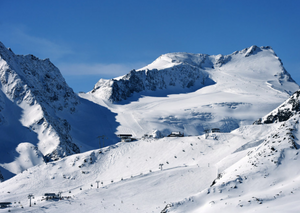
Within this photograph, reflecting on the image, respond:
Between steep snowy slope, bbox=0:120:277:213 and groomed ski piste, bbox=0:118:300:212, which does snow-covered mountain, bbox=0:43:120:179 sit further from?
groomed ski piste, bbox=0:118:300:212

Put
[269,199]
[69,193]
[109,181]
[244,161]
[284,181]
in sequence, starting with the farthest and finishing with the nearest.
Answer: [109,181]
[69,193]
[244,161]
[284,181]
[269,199]

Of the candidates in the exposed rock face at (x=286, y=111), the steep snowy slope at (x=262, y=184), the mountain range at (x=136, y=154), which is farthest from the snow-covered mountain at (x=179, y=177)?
the exposed rock face at (x=286, y=111)

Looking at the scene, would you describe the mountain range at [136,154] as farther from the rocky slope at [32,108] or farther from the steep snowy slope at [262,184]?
the rocky slope at [32,108]

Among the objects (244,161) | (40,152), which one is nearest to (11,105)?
(40,152)

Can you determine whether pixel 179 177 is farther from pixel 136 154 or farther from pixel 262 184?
pixel 262 184

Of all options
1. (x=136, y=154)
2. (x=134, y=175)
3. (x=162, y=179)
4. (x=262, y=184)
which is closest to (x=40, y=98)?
(x=136, y=154)

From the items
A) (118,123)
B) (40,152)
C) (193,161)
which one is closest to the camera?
(193,161)

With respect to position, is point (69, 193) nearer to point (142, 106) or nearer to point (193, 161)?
point (193, 161)
